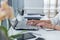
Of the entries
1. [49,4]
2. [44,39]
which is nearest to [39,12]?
[49,4]

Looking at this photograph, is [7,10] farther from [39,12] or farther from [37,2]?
[37,2]

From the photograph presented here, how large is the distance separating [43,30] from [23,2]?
1235 millimetres

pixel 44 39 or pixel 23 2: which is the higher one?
pixel 23 2

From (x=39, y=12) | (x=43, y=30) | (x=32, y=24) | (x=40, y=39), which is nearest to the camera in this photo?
(x=40, y=39)

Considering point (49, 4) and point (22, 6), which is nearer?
point (22, 6)

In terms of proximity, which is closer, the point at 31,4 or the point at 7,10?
the point at 7,10

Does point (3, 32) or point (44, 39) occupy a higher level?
point (3, 32)

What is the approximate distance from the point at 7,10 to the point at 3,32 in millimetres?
84

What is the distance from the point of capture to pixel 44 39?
1060 mm

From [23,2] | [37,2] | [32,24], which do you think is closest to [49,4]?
[37,2]

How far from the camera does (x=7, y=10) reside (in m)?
0.48

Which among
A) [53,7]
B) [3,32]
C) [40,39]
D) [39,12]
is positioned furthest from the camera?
[53,7]

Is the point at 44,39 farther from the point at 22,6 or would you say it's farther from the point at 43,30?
the point at 22,6

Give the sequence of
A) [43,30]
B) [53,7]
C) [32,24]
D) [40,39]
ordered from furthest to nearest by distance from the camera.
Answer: [53,7], [32,24], [43,30], [40,39]
